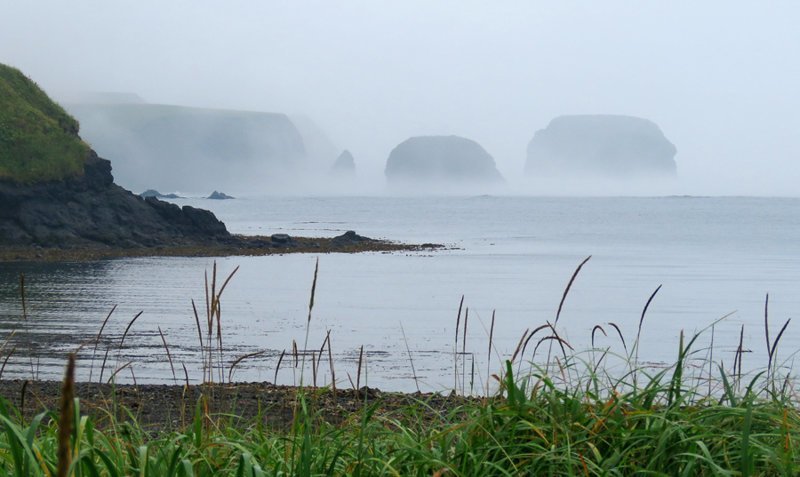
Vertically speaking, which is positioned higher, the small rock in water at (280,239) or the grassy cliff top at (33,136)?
the grassy cliff top at (33,136)

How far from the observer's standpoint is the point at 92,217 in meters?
49.4

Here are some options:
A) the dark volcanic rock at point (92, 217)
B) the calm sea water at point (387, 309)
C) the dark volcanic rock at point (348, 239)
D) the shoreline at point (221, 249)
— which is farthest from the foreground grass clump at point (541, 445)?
the dark volcanic rock at point (348, 239)

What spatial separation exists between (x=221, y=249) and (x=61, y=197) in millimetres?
8809

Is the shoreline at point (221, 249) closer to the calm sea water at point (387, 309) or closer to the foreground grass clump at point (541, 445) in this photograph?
the calm sea water at point (387, 309)

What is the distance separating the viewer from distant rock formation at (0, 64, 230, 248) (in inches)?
1817

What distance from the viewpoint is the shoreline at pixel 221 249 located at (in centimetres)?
4203

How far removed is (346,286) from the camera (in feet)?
109

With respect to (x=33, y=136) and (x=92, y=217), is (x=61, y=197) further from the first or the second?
(x=33, y=136)

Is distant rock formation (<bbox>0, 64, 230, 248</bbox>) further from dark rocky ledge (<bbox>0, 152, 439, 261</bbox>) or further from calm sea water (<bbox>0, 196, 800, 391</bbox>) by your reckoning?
calm sea water (<bbox>0, 196, 800, 391</bbox>)

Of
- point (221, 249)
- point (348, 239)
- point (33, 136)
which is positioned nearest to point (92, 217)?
point (221, 249)

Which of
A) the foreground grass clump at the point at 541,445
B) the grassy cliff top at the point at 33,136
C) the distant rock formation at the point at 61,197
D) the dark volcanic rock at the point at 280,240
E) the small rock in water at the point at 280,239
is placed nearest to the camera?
the foreground grass clump at the point at 541,445

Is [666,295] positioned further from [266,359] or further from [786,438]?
[786,438]

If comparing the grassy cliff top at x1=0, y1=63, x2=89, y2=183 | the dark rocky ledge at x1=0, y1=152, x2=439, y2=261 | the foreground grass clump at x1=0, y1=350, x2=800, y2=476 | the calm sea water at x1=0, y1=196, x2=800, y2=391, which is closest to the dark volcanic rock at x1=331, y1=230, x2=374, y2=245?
the dark rocky ledge at x1=0, y1=152, x2=439, y2=261

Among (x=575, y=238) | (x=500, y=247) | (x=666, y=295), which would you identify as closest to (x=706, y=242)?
(x=575, y=238)
